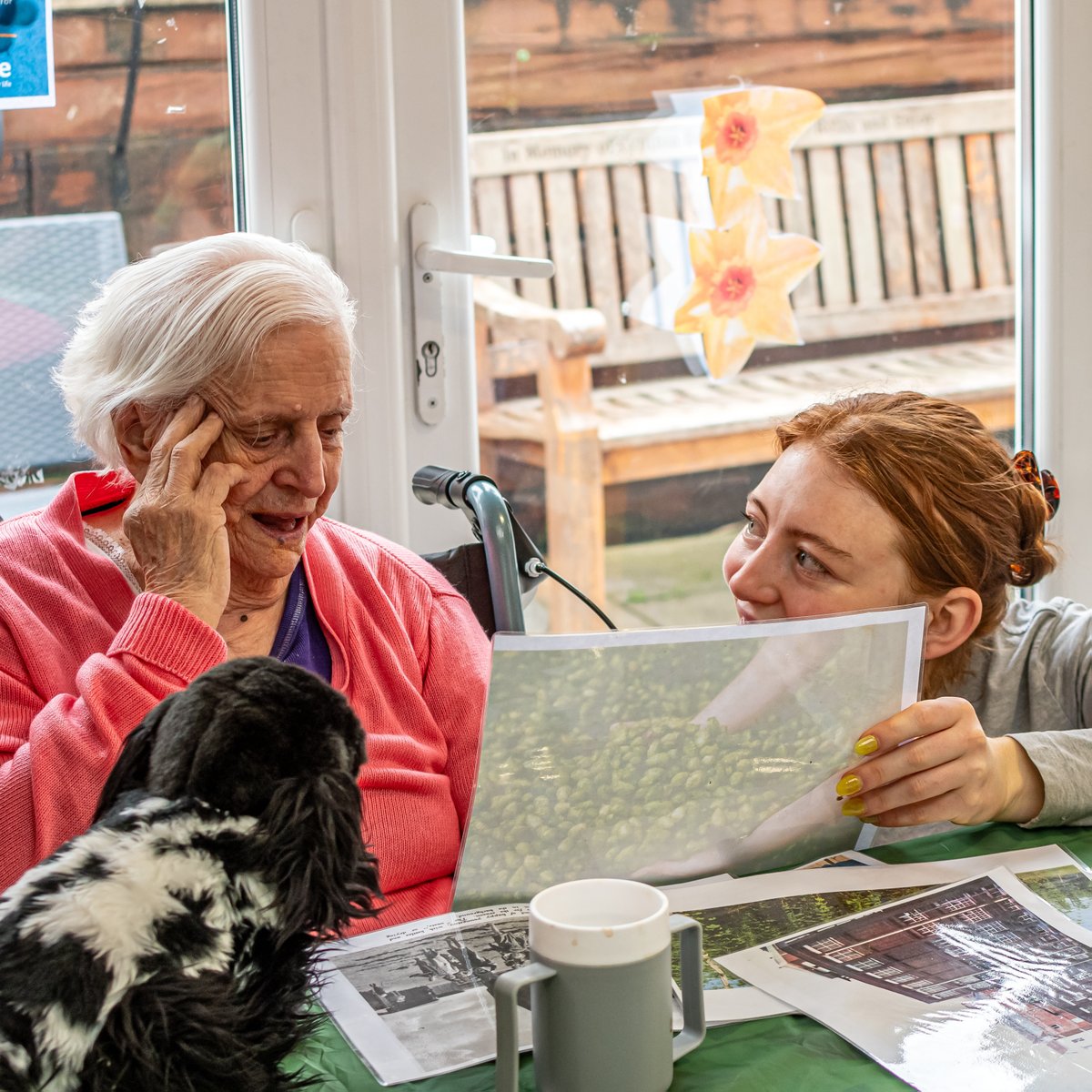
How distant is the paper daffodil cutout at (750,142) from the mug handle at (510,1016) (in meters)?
1.81

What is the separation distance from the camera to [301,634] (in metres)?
1.51

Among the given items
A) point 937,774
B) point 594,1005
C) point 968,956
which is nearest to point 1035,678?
point 937,774

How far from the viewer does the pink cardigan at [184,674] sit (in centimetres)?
118

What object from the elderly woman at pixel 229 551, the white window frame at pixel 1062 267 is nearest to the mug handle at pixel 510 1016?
the elderly woman at pixel 229 551

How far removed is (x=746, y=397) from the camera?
2.39 metres

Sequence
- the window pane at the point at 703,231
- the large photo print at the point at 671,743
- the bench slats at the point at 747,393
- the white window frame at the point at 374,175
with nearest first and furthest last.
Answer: the large photo print at the point at 671,743 → the white window frame at the point at 374,175 → the window pane at the point at 703,231 → the bench slats at the point at 747,393

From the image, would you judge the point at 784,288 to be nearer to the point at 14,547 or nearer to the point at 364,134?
the point at 364,134

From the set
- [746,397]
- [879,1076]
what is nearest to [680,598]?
[746,397]

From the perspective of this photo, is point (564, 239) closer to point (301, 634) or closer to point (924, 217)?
point (924, 217)

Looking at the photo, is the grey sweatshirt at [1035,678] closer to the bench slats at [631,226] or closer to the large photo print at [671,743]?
the large photo print at [671,743]

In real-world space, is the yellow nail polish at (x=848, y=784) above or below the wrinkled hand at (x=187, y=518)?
below

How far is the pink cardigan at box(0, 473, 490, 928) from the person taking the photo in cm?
118

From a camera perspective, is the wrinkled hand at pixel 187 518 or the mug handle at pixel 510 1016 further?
the wrinkled hand at pixel 187 518

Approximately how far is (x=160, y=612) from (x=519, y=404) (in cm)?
108
